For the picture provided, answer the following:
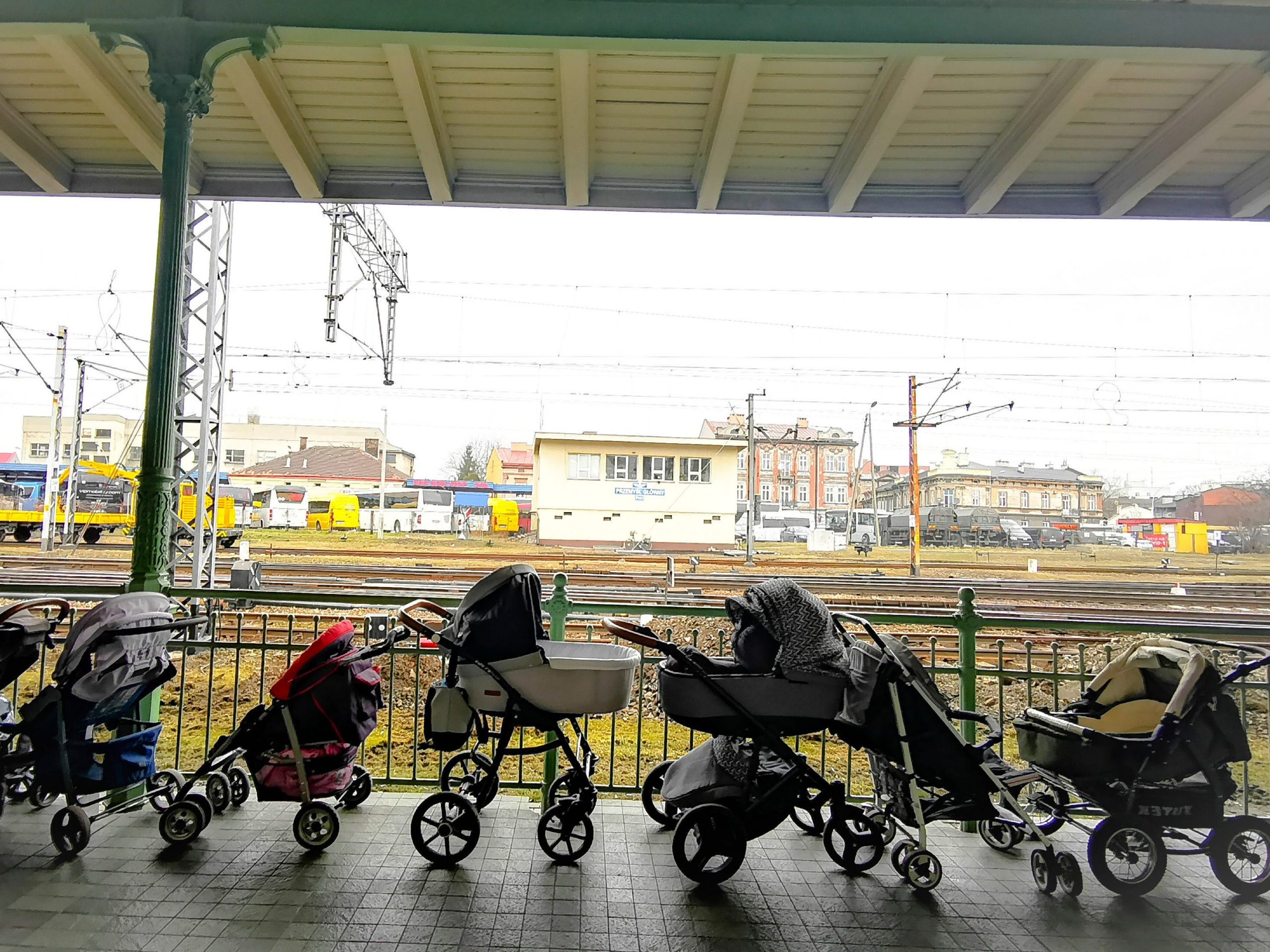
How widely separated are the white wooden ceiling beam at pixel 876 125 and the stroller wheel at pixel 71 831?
5.40m

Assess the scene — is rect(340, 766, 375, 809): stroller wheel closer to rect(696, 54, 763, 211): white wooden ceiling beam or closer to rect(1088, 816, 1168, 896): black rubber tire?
rect(1088, 816, 1168, 896): black rubber tire

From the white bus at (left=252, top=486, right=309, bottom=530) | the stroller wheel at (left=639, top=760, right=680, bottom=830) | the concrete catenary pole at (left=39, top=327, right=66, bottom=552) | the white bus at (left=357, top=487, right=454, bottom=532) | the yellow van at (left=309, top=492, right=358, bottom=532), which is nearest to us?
the stroller wheel at (left=639, top=760, right=680, bottom=830)

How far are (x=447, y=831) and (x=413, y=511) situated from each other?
35993mm

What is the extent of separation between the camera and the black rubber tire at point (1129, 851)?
9.89 feet

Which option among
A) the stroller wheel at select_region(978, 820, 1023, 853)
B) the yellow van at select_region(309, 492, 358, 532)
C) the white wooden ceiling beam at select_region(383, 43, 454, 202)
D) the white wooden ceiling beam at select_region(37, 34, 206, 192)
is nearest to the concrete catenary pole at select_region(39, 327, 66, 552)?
the yellow van at select_region(309, 492, 358, 532)

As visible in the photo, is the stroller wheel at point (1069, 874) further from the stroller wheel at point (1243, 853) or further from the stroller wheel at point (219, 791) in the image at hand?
the stroller wheel at point (219, 791)

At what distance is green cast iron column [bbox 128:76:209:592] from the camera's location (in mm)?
3895

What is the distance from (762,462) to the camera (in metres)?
52.9

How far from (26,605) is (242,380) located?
2148 cm

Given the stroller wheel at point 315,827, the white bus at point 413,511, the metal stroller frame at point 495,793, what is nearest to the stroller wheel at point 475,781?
the metal stroller frame at point 495,793

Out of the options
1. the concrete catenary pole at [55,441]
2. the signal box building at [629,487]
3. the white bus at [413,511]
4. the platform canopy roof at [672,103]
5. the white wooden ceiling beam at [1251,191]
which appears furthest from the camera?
the white bus at [413,511]

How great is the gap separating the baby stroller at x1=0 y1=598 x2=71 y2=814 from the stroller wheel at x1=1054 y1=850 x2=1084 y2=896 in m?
4.55

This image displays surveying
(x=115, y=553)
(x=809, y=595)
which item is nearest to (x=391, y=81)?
(x=809, y=595)

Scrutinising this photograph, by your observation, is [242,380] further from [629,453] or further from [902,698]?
[902,698]
